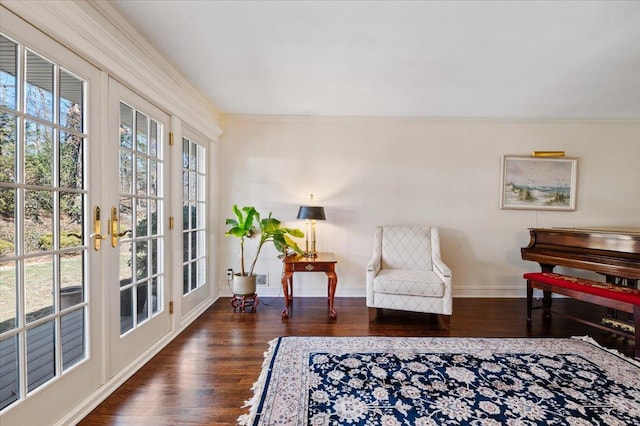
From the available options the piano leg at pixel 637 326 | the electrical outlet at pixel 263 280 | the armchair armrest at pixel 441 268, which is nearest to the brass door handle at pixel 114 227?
the electrical outlet at pixel 263 280

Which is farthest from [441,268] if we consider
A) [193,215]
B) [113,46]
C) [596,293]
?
[113,46]

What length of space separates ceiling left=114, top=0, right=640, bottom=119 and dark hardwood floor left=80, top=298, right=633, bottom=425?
95.8 inches

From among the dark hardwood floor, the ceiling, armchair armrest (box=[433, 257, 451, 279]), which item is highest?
the ceiling

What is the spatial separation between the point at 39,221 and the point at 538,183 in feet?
16.4

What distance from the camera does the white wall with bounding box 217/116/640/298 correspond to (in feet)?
12.2

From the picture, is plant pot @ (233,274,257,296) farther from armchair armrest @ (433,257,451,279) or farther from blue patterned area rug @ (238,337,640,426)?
armchair armrest @ (433,257,451,279)

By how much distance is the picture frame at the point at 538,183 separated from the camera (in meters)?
3.71

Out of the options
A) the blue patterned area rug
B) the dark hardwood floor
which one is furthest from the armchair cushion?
the blue patterned area rug

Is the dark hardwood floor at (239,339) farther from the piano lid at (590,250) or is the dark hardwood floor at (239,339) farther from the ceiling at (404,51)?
the ceiling at (404,51)

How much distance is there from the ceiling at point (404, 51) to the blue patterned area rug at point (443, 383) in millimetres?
2409

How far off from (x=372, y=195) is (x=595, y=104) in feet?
8.97

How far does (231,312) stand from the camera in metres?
3.18

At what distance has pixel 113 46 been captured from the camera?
1746 mm

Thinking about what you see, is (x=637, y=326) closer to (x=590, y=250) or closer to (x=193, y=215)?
(x=590, y=250)
